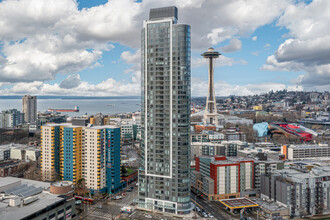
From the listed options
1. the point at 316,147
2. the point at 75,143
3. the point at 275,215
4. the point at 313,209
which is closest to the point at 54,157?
the point at 75,143

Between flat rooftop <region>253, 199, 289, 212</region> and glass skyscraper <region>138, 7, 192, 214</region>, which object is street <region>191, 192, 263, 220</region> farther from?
glass skyscraper <region>138, 7, 192, 214</region>

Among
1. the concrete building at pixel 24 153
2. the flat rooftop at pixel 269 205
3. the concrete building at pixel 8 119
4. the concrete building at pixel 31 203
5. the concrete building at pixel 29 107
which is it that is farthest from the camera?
the concrete building at pixel 29 107

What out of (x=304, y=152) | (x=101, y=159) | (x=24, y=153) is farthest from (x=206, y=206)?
(x=24, y=153)

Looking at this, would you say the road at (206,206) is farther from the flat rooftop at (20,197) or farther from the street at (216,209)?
the flat rooftop at (20,197)

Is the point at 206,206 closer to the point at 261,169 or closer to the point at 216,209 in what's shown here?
the point at 216,209

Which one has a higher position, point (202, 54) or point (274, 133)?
point (202, 54)

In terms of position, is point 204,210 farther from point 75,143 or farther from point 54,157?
point 54,157

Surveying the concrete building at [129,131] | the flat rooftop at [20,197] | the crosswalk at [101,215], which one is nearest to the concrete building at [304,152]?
the crosswalk at [101,215]
